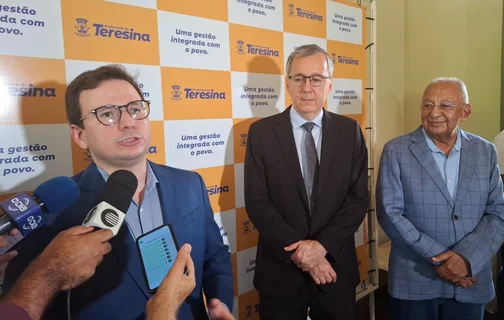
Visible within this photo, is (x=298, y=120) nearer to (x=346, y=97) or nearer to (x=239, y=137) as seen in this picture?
(x=239, y=137)

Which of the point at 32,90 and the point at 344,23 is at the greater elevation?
the point at 344,23

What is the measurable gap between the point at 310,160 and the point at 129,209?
96 cm

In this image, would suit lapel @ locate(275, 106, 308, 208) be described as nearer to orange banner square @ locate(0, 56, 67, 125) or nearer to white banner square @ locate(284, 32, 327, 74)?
white banner square @ locate(284, 32, 327, 74)

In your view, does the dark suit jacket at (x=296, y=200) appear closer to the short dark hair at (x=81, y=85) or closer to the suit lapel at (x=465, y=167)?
the suit lapel at (x=465, y=167)

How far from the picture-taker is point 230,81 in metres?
2.14

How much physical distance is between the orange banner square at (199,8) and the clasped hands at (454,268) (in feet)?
5.83

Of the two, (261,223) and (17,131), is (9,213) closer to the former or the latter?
(17,131)

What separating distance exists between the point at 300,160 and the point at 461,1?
→ 2783 millimetres

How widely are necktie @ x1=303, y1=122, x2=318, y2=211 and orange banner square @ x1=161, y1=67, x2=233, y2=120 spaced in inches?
22.5

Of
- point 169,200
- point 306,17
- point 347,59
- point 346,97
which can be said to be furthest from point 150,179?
point 347,59

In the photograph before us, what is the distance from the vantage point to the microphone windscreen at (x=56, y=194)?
844mm

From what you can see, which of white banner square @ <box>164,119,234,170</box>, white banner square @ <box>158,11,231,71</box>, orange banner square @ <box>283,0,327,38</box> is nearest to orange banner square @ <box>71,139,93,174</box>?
white banner square @ <box>164,119,234,170</box>

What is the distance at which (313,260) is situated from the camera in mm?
1638

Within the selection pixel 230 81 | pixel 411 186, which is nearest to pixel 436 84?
pixel 411 186
